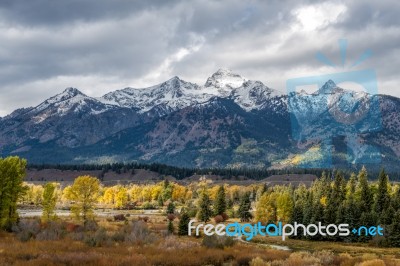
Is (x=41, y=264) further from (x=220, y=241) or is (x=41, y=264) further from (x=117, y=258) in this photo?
(x=220, y=241)

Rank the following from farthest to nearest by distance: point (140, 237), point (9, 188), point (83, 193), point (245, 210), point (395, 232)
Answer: point (245, 210) < point (395, 232) < point (83, 193) < point (9, 188) < point (140, 237)

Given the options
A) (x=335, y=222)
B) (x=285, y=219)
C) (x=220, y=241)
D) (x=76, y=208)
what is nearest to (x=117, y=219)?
(x=76, y=208)

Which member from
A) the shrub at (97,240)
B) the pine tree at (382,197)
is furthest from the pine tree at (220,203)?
the shrub at (97,240)

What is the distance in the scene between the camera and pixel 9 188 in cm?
6247

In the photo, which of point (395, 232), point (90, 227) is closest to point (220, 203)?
point (395, 232)

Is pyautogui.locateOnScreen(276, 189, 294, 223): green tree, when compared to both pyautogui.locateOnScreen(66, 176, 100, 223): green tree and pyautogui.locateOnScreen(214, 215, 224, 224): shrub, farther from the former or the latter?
pyautogui.locateOnScreen(66, 176, 100, 223): green tree

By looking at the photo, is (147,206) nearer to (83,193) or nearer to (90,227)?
(83,193)

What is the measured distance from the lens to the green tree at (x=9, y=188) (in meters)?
61.4

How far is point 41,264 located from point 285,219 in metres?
89.3

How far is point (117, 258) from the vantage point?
34.6 m

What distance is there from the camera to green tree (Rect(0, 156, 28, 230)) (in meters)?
61.4

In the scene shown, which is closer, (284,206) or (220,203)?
(284,206)

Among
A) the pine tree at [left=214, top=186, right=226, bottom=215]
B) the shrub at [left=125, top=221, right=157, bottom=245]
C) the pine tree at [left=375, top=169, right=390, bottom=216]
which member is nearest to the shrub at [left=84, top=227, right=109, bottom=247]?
the shrub at [left=125, top=221, right=157, bottom=245]

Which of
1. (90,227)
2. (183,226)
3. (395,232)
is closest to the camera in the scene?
(90,227)
